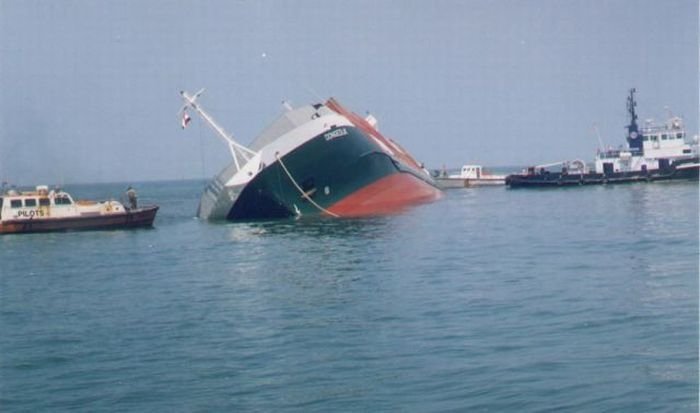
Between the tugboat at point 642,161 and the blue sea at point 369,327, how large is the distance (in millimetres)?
42543

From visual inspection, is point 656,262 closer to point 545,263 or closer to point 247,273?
point 545,263

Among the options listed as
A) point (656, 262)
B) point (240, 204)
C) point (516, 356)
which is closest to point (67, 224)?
point (240, 204)

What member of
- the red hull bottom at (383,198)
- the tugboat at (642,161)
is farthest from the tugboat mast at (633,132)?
the red hull bottom at (383,198)

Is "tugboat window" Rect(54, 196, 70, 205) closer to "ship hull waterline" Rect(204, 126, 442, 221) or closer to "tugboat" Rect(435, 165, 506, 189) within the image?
"ship hull waterline" Rect(204, 126, 442, 221)

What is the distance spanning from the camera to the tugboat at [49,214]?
4797 centimetres

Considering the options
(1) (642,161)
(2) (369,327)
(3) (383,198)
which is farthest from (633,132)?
(2) (369,327)

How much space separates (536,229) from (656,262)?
13942 mm

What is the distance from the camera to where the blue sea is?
42.8 ft

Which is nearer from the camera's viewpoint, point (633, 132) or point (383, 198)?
point (383, 198)

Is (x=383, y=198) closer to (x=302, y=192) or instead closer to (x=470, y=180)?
(x=302, y=192)

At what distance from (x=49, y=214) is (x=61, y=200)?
1.13 meters

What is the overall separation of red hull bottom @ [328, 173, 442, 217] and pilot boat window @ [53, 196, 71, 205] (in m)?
15.5

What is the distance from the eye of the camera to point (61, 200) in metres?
49.0

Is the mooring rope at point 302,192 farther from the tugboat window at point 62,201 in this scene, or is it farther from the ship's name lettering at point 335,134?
the tugboat window at point 62,201
